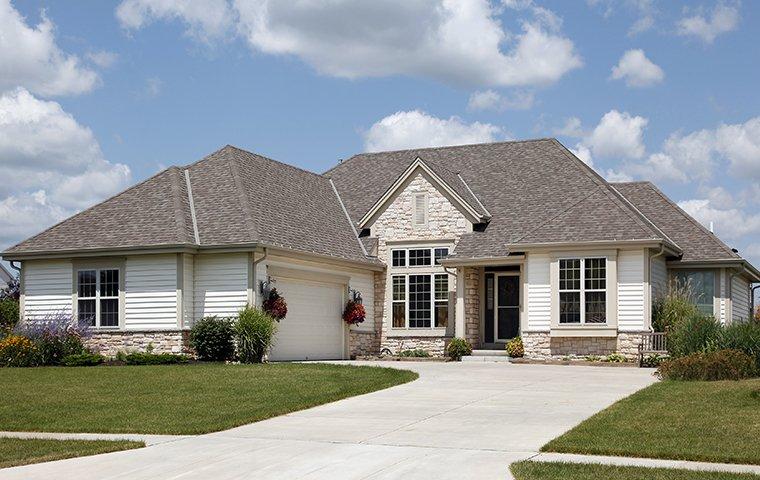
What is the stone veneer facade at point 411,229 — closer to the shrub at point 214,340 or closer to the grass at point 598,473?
the shrub at point 214,340

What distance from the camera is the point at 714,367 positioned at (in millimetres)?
20125

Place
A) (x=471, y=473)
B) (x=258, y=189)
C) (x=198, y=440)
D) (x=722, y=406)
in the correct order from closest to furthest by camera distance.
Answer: (x=471, y=473) → (x=198, y=440) → (x=722, y=406) → (x=258, y=189)

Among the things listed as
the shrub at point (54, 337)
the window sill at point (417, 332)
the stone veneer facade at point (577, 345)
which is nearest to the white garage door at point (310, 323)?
the window sill at point (417, 332)

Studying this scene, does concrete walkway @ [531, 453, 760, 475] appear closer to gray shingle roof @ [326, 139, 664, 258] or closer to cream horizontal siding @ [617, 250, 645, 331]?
gray shingle roof @ [326, 139, 664, 258]

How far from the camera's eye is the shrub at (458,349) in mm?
29719

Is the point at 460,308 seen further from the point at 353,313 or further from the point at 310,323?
the point at 310,323

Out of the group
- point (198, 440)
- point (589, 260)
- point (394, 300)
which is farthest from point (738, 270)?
point (198, 440)

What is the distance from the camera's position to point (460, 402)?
17.4 metres

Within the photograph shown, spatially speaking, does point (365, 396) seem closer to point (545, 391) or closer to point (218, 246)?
point (545, 391)

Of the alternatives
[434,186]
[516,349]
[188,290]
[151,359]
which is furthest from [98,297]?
[516,349]

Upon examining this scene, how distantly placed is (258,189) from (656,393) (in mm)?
16442

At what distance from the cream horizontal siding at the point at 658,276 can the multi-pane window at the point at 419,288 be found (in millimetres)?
6632

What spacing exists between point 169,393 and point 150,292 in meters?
9.41

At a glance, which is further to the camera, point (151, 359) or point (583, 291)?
point (583, 291)
